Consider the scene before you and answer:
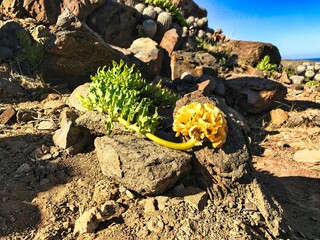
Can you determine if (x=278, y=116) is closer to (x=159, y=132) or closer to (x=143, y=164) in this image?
(x=159, y=132)

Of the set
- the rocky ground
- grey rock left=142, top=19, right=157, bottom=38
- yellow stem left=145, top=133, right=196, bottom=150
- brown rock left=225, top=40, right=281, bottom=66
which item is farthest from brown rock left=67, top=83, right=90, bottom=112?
brown rock left=225, top=40, right=281, bottom=66

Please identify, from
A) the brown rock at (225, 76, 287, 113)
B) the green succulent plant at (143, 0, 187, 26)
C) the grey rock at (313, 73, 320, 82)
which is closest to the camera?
the brown rock at (225, 76, 287, 113)

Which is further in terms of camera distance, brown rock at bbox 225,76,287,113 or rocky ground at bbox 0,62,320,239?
brown rock at bbox 225,76,287,113

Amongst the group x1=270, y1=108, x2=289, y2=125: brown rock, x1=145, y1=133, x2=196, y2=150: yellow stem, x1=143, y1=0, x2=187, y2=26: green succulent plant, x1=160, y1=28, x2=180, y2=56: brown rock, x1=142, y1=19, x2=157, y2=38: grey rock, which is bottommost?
x1=270, y1=108, x2=289, y2=125: brown rock

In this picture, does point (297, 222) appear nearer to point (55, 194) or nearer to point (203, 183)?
point (203, 183)

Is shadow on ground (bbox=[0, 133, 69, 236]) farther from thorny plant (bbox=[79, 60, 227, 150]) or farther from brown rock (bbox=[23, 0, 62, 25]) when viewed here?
brown rock (bbox=[23, 0, 62, 25])

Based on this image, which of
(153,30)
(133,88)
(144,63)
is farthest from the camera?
(153,30)

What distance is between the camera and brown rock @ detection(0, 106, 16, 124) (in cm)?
485

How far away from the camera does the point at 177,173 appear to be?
3.32 m

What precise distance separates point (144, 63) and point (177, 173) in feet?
18.0

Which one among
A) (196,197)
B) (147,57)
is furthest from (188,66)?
(196,197)

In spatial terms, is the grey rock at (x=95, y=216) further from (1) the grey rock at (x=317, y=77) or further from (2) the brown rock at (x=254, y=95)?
(1) the grey rock at (x=317, y=77)

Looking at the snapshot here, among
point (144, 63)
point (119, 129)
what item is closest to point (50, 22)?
point (144, 63)

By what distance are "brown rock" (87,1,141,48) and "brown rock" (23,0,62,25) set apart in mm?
1348
